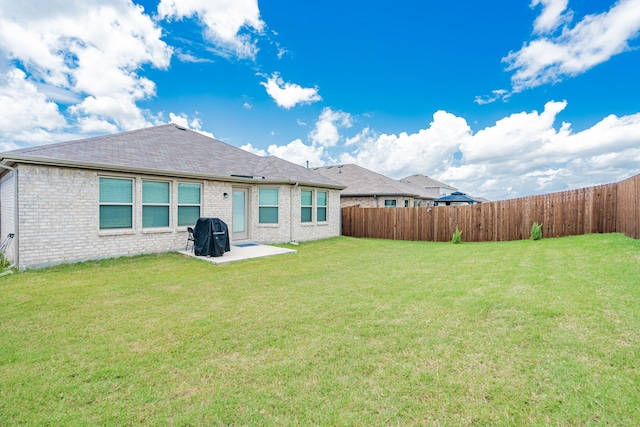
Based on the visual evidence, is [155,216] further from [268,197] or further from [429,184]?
[429,184]

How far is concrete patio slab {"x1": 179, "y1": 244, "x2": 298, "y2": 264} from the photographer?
27.7 feet

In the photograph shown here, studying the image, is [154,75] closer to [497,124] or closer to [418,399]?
[418,399]

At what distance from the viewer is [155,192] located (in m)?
9.23

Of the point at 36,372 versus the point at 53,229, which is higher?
the point at 53,229

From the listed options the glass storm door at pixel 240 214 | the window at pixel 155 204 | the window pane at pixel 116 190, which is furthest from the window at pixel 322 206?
the window pane at pixel 116 190

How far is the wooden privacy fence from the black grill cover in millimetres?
9235

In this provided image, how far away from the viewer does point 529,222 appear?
37.6ft

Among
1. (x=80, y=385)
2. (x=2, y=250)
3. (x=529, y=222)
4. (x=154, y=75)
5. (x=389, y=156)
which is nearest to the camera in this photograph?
(x=80, y=385)

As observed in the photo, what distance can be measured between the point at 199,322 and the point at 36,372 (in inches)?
63.7

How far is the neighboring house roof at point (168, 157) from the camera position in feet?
25.5

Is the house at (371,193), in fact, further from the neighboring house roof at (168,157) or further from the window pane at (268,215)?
the window pane at (268,215)

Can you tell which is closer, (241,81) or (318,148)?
(241,81)

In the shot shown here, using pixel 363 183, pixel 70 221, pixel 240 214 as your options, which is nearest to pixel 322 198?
pixel 240 214

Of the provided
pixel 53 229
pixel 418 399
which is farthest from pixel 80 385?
pixel 53 229
